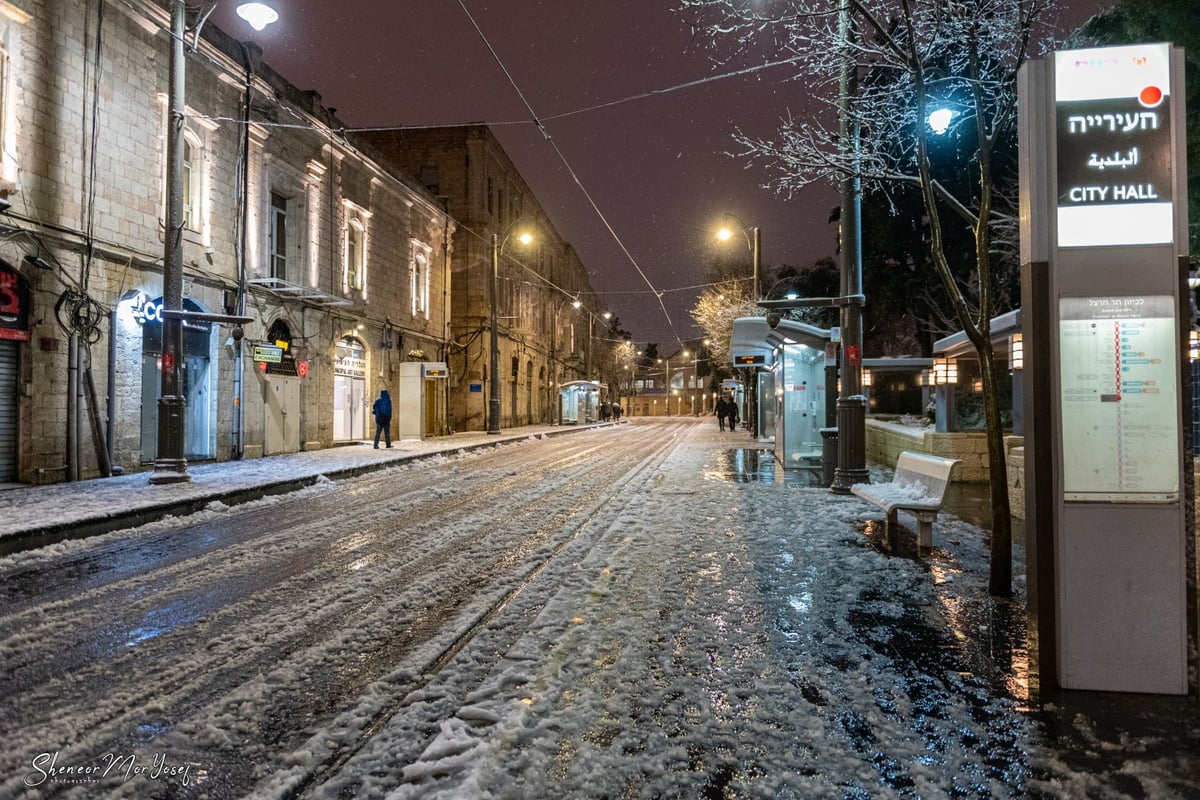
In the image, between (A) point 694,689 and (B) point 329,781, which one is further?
(A) point 694,689

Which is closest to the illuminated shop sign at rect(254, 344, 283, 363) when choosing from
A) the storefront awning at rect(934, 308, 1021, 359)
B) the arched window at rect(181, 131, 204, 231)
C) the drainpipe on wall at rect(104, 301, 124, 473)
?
the arched window at rect(181, 131, 204, 231)

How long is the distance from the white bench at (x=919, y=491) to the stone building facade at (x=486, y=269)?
2680 cm

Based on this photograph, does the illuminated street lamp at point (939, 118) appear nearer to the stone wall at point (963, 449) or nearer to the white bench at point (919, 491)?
the white bench at point (919, 491)

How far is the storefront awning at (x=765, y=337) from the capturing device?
14.3 meters

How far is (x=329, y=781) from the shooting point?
276 cm

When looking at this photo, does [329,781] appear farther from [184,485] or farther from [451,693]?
[184,485]

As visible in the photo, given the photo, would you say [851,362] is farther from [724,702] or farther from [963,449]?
[724,702]

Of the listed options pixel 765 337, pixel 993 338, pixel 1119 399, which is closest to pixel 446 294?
pixel 765 337

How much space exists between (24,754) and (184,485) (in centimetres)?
980

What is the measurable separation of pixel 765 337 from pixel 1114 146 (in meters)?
14.0

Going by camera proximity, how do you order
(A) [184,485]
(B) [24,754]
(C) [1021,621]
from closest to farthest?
1. (B) [24,754]
2. (C) [1021,621]
3. (A) [184,485]

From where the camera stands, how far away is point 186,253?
16047 millimetres

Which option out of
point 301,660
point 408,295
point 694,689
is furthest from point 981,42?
point 408,295

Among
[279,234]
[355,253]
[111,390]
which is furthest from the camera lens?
[355,253]
